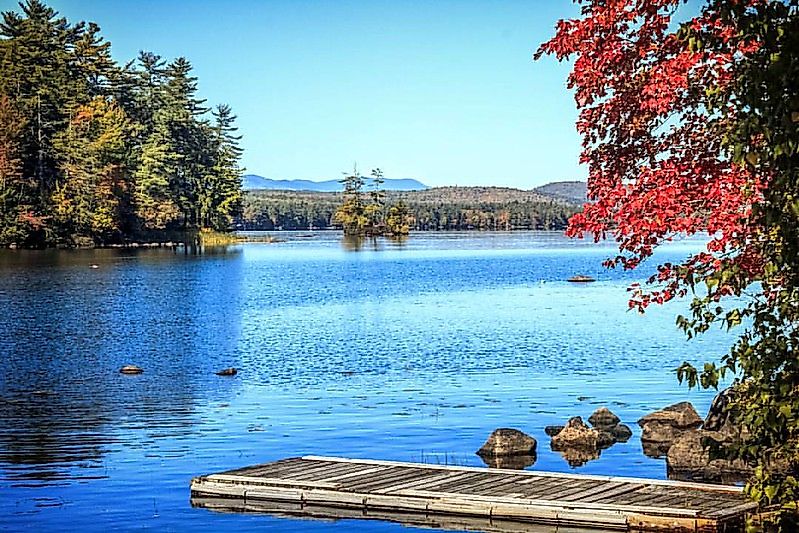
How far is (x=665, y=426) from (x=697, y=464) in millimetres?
2307

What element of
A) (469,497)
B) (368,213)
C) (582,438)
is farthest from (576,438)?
(368,213)

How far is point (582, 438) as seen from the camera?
57.7 feet

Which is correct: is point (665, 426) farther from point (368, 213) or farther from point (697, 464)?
point (368, 213)

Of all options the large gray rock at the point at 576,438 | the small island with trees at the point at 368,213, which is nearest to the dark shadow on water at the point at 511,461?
the large gray rock at the point at 576,438

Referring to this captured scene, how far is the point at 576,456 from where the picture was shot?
1703 centimetres

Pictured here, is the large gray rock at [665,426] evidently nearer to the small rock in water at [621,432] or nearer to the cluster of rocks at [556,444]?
the small rock in water at [621,432]

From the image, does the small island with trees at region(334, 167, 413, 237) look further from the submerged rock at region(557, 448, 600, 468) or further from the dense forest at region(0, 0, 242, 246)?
the submerged rock at region(557, 448, 600, 468)

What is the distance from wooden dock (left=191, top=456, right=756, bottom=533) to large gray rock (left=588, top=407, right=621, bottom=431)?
17.0ft

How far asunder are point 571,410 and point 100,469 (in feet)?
29.0

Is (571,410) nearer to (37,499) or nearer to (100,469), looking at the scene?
(100,469)

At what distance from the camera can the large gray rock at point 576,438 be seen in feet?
57.6

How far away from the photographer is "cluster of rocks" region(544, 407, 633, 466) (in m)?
17.1

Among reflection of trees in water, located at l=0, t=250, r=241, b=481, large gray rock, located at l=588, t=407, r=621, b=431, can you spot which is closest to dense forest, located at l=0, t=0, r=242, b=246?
reflection of trees in water, located at l=0, t=250, r=241, b=481

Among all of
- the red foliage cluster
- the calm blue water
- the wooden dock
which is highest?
the red foliage cluster
